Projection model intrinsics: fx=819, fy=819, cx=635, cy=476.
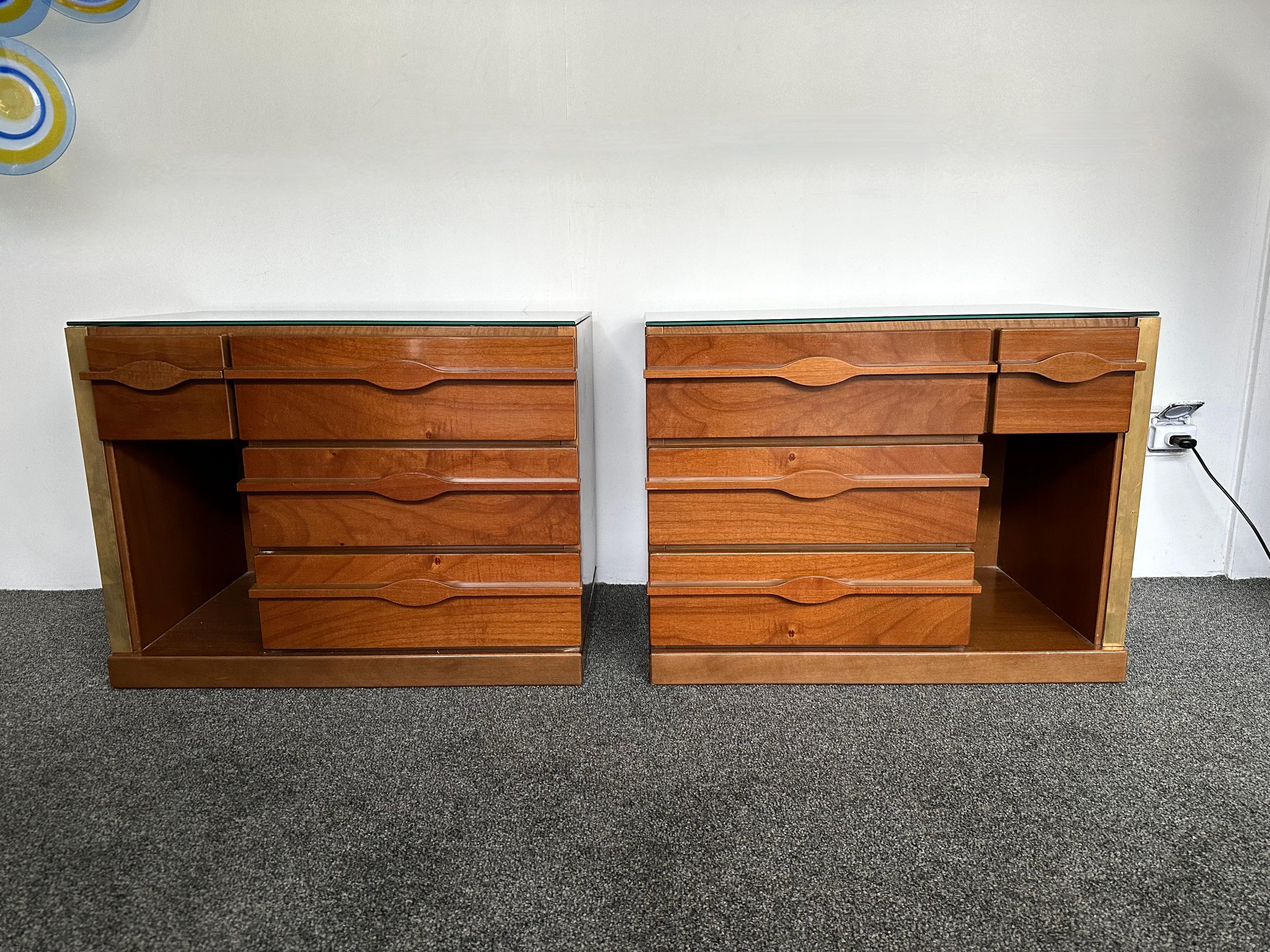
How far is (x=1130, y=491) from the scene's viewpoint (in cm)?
143

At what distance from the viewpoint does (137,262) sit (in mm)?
1826

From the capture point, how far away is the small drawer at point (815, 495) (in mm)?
1397

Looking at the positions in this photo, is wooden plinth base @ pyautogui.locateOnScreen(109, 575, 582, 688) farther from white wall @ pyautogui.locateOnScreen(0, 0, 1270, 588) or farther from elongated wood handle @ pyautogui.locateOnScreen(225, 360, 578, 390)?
white wall @ pyautogui.locateOnScreen(0, 0, 1270, 588)

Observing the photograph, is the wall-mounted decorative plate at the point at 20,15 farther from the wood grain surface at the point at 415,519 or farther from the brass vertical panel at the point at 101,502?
the wood grain surface at the point at 415,519

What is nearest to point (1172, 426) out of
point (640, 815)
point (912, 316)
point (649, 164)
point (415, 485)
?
point (912, 316)

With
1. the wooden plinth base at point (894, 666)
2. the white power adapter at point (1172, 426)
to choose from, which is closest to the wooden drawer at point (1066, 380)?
the wooden plinth base at point (894, 666)

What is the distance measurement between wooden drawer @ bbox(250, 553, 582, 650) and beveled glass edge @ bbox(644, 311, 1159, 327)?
461 millimetres

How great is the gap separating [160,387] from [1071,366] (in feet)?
4.97

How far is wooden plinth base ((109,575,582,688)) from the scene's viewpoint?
1.49m

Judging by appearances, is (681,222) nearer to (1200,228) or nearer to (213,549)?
(1200,228)

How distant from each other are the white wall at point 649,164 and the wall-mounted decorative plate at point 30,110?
0.18 meters

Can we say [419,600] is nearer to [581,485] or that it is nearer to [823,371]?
[581,485]

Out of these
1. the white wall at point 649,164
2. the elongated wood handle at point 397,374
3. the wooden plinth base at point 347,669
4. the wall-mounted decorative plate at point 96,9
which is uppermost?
the wall-mounted decorative plate at point 96,9

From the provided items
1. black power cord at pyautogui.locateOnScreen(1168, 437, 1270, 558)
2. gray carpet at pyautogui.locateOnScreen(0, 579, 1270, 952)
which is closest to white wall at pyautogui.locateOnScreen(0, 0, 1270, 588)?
black power cord at pyautogui.locateOnScreen(1168, 437, 1270, 558)
